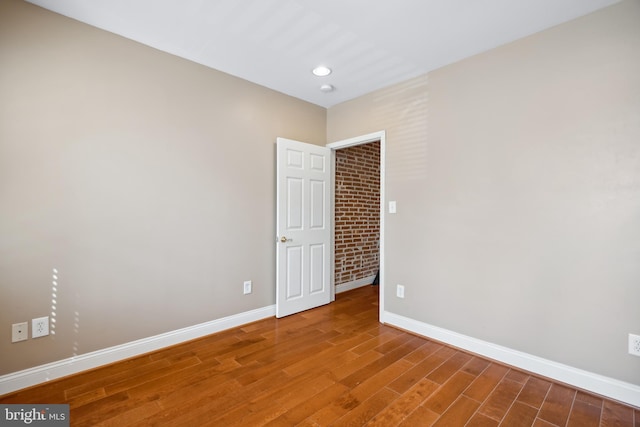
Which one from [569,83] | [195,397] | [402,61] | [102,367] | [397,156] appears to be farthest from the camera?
[397,156]

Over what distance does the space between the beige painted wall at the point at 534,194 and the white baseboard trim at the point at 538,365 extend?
0.05m

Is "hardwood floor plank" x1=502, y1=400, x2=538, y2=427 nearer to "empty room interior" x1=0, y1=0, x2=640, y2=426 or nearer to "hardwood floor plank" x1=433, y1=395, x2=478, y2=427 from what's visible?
"empty room interior" x1=0, y1=0, x2=640, y2=426

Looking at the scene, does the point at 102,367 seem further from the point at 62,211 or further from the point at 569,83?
the point at 569,83

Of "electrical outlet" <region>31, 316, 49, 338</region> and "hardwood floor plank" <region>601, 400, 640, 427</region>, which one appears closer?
"hardwood floor plank" <region>601, 400, 640, 427</region>

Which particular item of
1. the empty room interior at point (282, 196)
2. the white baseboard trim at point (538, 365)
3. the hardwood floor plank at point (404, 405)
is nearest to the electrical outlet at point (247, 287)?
the empty room interior at point (282, 196)

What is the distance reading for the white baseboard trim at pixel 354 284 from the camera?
4281 mm

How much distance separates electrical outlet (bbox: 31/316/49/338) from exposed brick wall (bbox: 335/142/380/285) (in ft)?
10.0

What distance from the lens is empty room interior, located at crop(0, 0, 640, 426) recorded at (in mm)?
1914

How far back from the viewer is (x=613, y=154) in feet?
6.31

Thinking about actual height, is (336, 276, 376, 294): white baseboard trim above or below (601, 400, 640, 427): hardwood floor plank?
above

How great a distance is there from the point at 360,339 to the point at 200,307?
1.57 m

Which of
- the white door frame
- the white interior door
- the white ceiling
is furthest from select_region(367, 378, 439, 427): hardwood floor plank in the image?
the white ceiling

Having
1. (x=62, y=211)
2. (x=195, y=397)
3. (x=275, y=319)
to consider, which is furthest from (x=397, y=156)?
(x=62, y=211)

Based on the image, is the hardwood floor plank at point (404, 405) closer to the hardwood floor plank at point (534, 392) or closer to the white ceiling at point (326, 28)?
the hardwood floor plank at point (534, 392)
